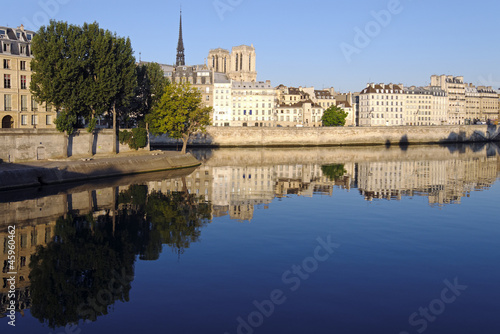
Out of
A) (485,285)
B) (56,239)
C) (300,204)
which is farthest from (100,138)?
(485,285)

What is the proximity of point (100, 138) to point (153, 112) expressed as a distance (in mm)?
9023

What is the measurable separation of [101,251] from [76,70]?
96.9 feet

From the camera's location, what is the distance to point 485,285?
1769cm

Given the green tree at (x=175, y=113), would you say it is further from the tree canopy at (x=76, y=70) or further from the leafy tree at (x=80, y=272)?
the leafy tree at (x=80, y=272)

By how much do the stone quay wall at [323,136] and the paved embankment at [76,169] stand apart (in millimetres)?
35274

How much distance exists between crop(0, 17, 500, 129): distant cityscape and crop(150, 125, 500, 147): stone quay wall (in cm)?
1172

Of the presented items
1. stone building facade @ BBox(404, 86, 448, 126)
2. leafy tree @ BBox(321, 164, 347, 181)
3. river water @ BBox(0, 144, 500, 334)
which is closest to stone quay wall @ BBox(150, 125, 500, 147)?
stone building facade @ BBox(404, 86, 448, 126)

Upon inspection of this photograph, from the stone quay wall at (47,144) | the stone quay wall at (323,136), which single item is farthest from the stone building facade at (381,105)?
the stone quay wall at (47,144)

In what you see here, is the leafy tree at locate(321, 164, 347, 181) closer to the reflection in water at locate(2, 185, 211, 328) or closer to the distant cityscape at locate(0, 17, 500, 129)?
the reflection in water at locate(2, 185, 211, 328)

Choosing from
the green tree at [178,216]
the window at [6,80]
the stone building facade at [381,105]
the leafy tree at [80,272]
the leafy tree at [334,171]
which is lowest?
the leafy tree at [80,272]

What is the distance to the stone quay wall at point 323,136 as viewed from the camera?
93.6 m

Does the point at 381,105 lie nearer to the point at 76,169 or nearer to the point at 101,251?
the point at 76,169

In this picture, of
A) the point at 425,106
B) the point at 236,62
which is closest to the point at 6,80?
the point at 236,62

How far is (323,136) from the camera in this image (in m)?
99.8
